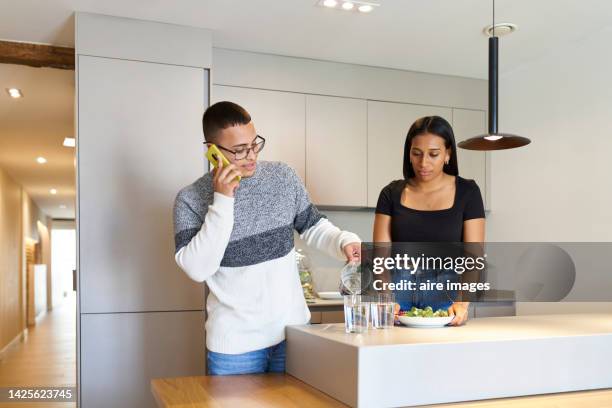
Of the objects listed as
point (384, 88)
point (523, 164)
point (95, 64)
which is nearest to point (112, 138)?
point (95, 64)

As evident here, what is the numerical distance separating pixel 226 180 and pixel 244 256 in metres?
0.22

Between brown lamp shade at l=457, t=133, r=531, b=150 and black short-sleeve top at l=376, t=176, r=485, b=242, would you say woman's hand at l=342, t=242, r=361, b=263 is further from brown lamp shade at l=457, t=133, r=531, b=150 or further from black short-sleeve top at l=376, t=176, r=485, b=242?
brown lamp shade at l=457, t=133, r=531, b=150

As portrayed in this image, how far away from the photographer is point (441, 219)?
203 centimetres

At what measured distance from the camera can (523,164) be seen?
384 centimetres

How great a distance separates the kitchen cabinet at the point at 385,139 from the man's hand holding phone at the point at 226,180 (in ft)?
7.58

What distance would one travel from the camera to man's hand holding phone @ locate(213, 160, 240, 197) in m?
1.57

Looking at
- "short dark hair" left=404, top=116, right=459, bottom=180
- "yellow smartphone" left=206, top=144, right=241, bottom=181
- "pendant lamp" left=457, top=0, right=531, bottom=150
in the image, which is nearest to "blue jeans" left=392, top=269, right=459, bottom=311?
"short dark hair" left=404, top=116, right=459, bottom=180

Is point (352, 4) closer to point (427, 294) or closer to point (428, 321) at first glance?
point (427, 294)

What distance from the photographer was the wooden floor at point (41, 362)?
5.15 metres

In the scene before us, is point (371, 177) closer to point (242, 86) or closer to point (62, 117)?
point (242, 86)

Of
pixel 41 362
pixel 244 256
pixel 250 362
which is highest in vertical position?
pixel 244 256

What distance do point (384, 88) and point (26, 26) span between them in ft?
6.89

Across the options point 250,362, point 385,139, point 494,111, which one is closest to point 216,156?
point 250,362

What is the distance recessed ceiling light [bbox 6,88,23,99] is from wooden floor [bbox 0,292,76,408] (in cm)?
219
